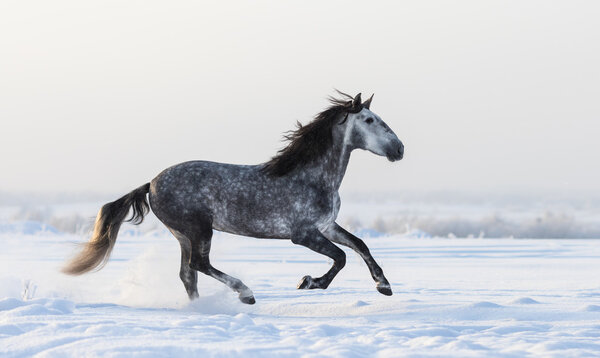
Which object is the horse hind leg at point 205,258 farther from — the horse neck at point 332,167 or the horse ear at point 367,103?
the horse ear at point 367,103

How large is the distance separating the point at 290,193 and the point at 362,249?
0.90m

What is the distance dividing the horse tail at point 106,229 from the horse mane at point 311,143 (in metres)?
1.51

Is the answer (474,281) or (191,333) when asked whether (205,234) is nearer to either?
(191,333)

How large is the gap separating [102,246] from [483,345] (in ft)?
14.5

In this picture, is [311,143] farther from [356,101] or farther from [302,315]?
[302,315]

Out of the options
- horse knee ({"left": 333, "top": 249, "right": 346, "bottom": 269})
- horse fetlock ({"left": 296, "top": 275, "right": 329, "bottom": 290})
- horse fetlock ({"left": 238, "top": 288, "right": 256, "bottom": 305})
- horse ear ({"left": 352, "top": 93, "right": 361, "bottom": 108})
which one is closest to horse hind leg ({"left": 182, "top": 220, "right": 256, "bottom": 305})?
horse fetlock ({"left": 238, "top": 288, "right": 256, "bottom": 305})

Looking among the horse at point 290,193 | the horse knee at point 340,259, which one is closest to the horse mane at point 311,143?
the horse at point 290,193

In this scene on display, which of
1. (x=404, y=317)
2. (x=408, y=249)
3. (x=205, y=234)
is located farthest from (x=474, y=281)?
(x=408, y=249)

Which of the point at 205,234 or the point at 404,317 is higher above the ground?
the point at 205,234

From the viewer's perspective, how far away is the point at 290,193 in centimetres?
693

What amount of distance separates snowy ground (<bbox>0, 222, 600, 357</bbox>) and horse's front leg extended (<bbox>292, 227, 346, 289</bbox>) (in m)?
0.30

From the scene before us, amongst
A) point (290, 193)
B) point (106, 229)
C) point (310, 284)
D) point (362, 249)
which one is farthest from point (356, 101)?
point (106, 229)

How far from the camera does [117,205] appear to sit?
7.69m

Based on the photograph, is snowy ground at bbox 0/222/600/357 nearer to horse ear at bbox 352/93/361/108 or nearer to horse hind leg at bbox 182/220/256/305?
horse hind leg at bbox 182/220/256/305
